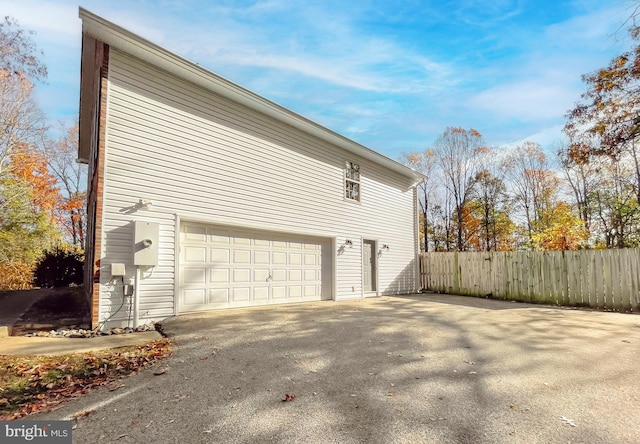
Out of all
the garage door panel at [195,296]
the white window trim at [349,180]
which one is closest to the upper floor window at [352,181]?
the white window trim at [349,180]

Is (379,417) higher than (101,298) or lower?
lower

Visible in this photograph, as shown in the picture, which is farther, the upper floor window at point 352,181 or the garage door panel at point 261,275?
the upper floor window at point 352,181

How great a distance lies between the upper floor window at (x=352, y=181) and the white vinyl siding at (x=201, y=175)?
224 mm

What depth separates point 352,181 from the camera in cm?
1109

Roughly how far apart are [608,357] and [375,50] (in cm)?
796

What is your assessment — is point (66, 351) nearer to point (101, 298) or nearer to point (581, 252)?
point (101, 298)

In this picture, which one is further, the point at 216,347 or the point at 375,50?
the point at 375,50

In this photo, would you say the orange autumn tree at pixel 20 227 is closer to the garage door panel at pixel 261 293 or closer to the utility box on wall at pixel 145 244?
the utility box on wall at pixel 145 244

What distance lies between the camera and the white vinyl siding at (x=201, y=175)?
6.06 metres

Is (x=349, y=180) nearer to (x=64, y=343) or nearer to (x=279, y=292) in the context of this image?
(x=279, y=292)

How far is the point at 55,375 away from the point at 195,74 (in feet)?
19.2

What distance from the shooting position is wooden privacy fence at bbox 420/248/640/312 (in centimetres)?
874

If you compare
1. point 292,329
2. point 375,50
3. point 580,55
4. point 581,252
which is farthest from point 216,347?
point 580,55

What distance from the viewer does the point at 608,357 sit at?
417 cm
